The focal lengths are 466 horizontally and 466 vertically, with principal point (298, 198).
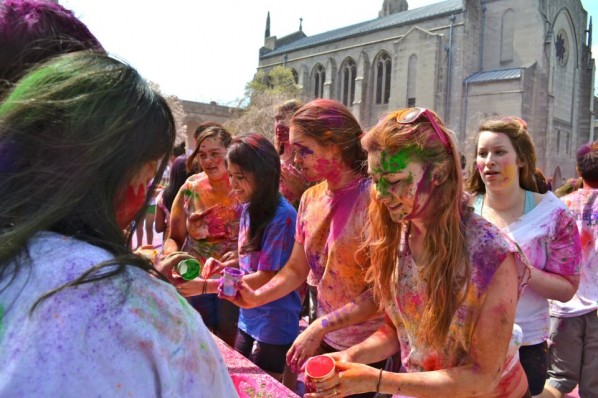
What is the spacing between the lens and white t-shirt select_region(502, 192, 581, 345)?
231cm

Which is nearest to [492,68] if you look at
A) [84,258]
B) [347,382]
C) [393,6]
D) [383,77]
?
[383,77]

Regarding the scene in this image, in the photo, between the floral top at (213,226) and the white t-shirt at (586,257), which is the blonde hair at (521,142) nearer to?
the white t-shirt at (586,257)

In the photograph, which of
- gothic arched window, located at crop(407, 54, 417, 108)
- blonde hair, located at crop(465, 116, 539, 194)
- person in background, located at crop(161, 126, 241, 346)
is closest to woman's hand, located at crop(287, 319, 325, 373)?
person in background, located at crop(161, 126, 241, 346)

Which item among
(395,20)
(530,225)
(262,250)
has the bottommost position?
(262,250)

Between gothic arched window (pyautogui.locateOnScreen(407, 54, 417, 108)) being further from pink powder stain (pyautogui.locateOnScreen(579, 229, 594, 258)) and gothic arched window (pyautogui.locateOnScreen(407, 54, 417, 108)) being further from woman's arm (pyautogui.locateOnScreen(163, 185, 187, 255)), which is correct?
woman's arm (pyautogui.locateOnScreen(163, 185, 187, 255))

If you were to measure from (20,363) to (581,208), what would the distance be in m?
3.61

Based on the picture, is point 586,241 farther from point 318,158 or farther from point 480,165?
point 318,158

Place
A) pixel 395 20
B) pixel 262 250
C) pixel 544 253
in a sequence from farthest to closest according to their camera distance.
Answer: pixel 395 20, pixel 262 250, pixel 544 253

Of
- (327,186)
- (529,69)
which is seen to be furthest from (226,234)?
(529,69)

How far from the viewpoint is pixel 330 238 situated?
7.14ft

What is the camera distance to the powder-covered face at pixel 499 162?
2.53m

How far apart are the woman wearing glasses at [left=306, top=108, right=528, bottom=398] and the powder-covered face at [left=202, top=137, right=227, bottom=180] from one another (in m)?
1.81

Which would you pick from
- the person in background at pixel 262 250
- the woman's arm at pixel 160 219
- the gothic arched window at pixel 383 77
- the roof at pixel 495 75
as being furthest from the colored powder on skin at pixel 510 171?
the gothic arched window at pixel 383 77

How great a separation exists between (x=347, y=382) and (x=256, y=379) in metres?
0.59
